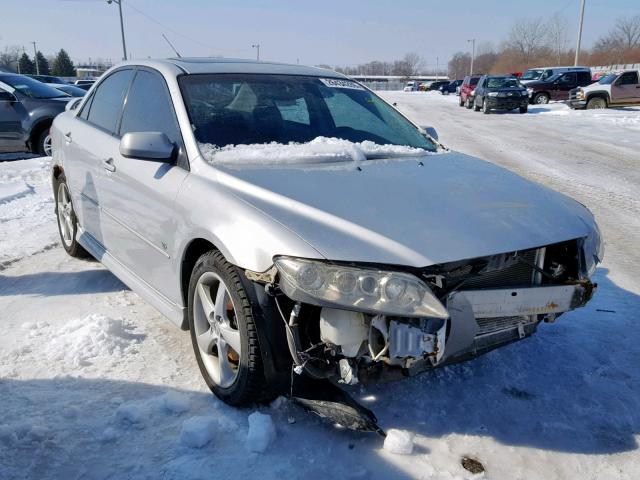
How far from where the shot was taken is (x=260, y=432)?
2.45 metres

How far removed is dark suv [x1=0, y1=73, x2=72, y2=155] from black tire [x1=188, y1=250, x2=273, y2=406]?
9699 millimetres

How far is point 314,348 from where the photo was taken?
2.29m

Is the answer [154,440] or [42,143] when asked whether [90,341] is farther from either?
[42,143]

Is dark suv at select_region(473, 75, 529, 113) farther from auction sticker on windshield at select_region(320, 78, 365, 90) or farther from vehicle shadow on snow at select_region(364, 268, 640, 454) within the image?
vehicle shadow on snow at select_region(364, 268, 640, 454)

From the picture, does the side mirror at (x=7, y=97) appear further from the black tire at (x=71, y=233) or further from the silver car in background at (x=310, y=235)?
the silver car in background at (x=310, y=235)

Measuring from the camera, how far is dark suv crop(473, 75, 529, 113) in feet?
79.4

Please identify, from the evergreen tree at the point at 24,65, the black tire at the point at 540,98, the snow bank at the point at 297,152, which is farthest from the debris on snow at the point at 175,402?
the evergreen tree at the point at 24,65

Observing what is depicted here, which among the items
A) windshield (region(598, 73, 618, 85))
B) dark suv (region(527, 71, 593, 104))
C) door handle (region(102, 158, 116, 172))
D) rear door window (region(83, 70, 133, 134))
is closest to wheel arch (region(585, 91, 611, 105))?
windshield (region(598, 73, 618, 85))

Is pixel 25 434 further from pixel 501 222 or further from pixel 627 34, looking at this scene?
pixel 627 34

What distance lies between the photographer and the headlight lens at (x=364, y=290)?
2.14 metres

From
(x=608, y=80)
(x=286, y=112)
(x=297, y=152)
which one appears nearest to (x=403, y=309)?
(x=297, y=152)

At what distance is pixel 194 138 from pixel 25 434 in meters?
1.65

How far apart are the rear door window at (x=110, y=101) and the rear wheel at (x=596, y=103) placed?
23.8 metres

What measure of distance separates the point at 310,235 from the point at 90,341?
1.83 m
